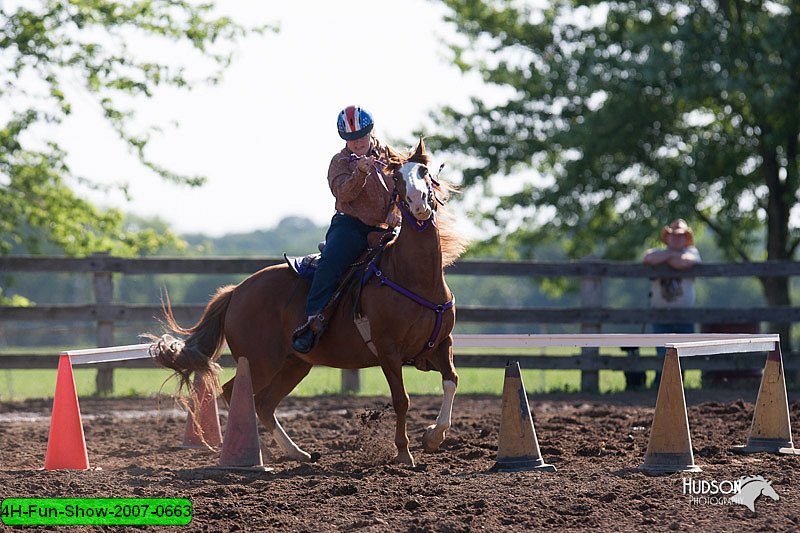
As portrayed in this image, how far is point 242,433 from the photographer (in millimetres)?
7496

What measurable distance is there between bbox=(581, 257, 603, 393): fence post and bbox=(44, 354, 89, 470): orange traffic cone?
7467mm

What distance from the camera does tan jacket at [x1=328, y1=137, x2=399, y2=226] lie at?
7.66 m

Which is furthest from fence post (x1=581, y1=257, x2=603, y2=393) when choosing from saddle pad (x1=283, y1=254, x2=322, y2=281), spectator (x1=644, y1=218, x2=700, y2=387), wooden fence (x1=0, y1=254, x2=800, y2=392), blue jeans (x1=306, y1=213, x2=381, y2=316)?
blue jeans (x1=306, y1=213, x2=381, y2=316)

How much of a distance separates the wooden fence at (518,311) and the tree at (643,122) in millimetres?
3143

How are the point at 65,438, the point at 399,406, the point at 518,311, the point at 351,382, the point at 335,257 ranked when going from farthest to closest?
the point at 351,382 < the point at 518,311 < the point at 335,257 < the point at 65,438 < the point at 399,406

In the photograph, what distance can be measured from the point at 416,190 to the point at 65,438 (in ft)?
10.1

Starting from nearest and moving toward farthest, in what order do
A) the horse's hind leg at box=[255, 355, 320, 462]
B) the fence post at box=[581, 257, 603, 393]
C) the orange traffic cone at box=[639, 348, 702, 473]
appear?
the orange traffic cone at box=[639, 348, 702, 473]
the horse's hind leg at box=[255, 355, 320, 462]
the fence post at box=[581, 257, 603, 393]

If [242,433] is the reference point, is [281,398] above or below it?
above

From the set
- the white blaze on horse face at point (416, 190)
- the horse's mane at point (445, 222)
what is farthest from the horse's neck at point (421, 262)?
the white blaze on horse face at point (416, 190)

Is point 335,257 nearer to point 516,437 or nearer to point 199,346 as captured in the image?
point 199,346

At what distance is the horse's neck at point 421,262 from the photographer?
7.38m

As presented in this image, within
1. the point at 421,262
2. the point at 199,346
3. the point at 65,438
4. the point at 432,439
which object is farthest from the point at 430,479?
the point at 65,438

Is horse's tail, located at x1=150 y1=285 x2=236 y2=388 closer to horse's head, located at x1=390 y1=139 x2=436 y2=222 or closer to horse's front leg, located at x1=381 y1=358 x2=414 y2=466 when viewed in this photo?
horse's front leg, located at x1=381 y1=358 x2=414 y2=466

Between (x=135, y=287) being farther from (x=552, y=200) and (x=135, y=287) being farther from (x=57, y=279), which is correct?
(x=552, y=200)
